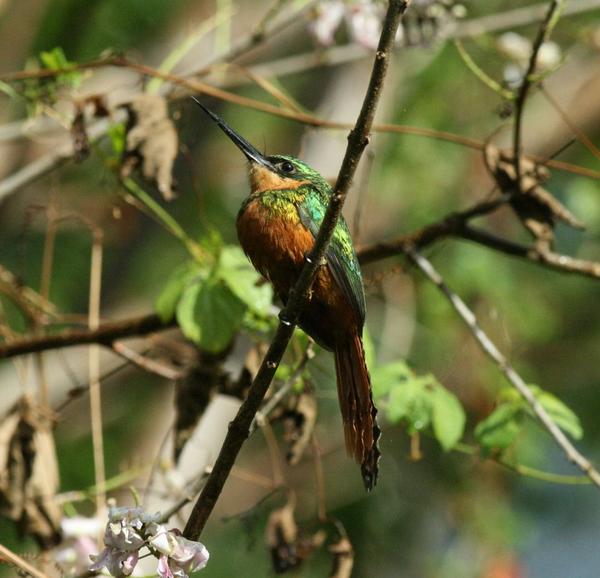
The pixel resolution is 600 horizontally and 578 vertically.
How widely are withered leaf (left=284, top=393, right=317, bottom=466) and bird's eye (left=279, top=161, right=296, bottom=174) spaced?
0.55 m

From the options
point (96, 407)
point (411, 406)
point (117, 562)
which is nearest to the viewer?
point (117, 562)

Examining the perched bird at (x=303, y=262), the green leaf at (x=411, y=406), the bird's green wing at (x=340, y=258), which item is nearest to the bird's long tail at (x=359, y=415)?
the perched bird at (x=303, y=262)

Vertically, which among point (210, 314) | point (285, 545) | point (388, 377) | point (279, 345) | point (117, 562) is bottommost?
point (117, 562)

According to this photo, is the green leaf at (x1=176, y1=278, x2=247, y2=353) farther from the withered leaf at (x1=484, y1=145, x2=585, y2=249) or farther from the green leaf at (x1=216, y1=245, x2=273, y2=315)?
the withered leaf at (x1=484, y1=145, x2=585, y2=249)

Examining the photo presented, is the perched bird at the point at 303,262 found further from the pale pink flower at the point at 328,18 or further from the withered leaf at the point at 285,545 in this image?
the pale pink flower at the point at 328,18

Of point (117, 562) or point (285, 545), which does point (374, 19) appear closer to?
point (285, 545)

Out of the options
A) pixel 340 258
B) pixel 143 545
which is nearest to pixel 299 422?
pixel 340 258

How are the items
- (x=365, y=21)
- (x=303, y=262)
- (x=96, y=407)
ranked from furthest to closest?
(x=365, y=21) → (x=96, y=407) → (x=303, y=262)

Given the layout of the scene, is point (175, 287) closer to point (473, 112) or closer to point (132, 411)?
point (132, 411)

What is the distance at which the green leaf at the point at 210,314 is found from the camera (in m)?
2.71

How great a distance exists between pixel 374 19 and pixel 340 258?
48.9 inches

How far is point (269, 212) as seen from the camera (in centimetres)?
244

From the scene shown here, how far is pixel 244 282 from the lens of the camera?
109 inches

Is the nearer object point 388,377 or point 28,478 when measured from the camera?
point 388,377
